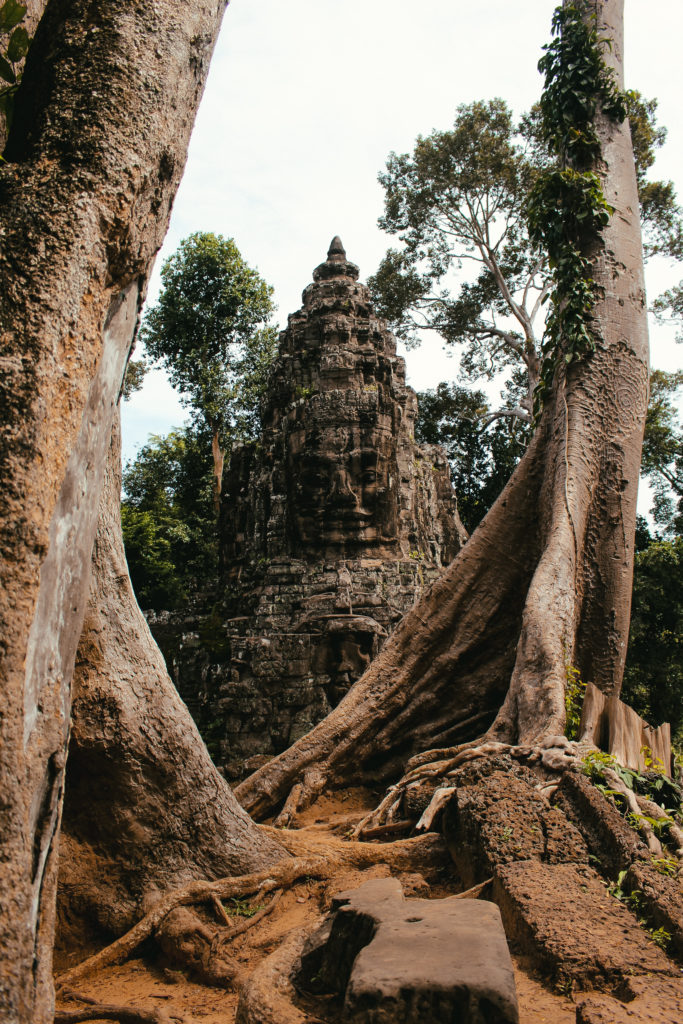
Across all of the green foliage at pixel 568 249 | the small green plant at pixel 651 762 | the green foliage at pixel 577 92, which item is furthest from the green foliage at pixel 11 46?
the green foliage at pixel 577 92

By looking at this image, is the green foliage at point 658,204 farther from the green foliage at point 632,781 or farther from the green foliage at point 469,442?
the green foliage at point 632,781

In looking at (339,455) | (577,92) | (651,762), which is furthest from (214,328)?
(651,762)

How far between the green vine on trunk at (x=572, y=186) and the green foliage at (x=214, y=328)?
46.9 feet

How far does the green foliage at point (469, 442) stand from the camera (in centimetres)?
2017

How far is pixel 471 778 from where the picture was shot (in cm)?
304

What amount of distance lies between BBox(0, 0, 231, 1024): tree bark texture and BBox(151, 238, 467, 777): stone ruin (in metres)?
6.40

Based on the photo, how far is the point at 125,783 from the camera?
2.60 m

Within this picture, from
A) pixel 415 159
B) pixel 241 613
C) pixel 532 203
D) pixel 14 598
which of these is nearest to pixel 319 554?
pixel 241 613

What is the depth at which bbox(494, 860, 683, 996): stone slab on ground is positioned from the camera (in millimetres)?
1890

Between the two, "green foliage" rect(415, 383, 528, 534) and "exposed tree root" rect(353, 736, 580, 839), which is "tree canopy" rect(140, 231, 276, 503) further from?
"exposed tree root" rect(353, 736, 580, 839)

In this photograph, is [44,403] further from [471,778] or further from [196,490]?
[196,490]

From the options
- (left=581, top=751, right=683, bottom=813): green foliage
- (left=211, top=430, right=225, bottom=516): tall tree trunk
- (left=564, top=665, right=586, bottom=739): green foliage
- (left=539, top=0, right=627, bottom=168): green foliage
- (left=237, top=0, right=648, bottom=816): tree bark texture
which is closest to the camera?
(left=581, top=751, right=683, bottom=813): green foliage

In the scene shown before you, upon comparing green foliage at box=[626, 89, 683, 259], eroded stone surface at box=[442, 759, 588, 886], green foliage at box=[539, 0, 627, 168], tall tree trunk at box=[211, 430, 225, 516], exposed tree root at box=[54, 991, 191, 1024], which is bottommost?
exposed tree root at box=[54, 991, 191, 1024]

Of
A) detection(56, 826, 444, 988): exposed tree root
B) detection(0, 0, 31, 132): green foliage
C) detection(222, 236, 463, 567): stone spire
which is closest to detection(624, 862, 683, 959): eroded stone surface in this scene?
detection(56, 826, 444, 988): exposed tree root
